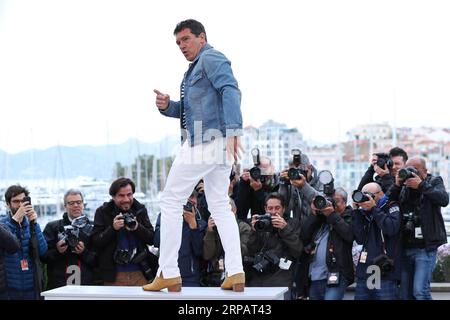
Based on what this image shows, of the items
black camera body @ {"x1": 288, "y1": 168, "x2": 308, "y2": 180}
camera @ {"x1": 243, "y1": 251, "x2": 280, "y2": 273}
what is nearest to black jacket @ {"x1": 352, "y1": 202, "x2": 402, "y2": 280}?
black camera body @ {"x1": 288, "y1": 168, "x2": 308, "y2": 180}

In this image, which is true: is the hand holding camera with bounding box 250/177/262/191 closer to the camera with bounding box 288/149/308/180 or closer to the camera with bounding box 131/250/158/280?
the camera with bounding box 288/149/308/180

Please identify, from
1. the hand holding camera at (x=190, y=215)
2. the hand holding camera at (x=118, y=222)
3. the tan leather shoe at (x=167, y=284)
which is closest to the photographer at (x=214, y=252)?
the hand holding camera at (x=190, y=215)

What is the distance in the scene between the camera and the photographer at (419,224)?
7.38m

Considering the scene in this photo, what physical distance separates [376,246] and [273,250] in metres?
0.86

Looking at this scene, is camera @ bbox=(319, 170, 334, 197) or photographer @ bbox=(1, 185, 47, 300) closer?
photographer @ bbox=(1, 185, 47, 300)

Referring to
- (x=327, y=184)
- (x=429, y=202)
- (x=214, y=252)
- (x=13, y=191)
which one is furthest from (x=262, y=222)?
(x=13, y=191)

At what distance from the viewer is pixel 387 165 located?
26.3ft

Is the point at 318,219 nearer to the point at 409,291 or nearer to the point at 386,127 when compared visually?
the point at 409,291

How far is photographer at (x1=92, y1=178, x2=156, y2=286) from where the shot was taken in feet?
24.1

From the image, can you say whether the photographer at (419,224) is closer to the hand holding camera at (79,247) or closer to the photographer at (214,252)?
the photographer at (214,252)
